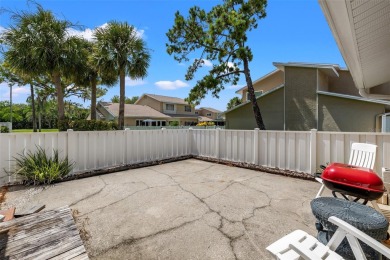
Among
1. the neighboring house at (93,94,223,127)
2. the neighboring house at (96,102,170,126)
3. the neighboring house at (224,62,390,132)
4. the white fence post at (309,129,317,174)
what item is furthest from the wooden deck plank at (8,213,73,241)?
the neighboring house at (96,102,170,126)

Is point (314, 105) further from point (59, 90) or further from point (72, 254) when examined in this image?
point (59, 90)

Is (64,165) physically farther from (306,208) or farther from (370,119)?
(370,119)

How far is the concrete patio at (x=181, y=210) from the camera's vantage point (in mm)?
2436

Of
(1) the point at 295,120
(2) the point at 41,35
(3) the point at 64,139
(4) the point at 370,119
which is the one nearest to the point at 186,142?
(3) the point at 64,139

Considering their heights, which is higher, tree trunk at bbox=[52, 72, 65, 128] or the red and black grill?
tree trunk at bbox=[52, 72, 65, 128]

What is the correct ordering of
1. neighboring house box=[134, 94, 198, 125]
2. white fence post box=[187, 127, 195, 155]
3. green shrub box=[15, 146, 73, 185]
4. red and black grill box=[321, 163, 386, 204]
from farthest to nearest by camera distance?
neighboring house box=[134, 94, 198, 125], white fence post box=[187, 127, 195, 155], green shrub box=[15, 146, 73, 185], red and black grill box=[321, 163, 386, 204]

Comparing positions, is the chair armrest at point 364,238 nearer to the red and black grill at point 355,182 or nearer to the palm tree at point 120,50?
the red and black grill at point 355,182

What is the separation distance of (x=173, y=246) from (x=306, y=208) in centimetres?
249

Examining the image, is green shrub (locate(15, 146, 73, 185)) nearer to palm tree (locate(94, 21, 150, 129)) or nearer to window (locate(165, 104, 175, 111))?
palm tree (locate(94, 21, 150, 129))

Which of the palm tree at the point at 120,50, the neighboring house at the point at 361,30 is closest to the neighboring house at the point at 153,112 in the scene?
the palm tree at the point at 120,50

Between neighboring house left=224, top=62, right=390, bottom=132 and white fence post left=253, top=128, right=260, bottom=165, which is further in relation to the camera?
neighboring house left=224, top=62, right=390, bottom=132

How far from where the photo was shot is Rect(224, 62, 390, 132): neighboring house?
9625 millimetres

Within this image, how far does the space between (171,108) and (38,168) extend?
28666 millimetres

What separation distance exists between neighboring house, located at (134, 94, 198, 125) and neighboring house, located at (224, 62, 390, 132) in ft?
63.8
